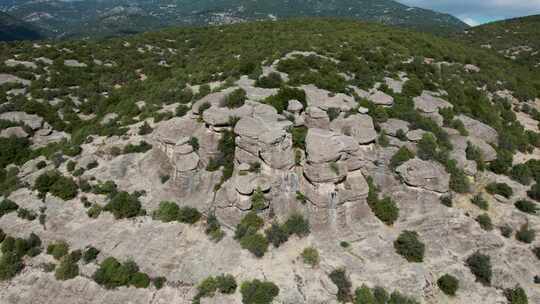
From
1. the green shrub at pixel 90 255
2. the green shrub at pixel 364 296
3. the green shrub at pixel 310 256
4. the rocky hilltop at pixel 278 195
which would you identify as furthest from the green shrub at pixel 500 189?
the green shrub at pixel 90 255

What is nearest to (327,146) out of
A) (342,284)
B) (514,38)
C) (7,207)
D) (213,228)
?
(342,284)

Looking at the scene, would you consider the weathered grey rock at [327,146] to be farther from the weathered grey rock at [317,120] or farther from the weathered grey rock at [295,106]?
the weathered grey rock at [295,106]

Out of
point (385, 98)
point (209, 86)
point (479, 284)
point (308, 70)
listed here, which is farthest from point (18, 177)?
point (479, 284)

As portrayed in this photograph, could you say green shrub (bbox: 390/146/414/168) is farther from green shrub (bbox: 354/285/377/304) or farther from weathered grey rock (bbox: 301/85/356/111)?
green shrub (bbox: 354/285/377/304)

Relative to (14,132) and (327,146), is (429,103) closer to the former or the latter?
(327,146)

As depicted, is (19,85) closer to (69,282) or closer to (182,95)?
(182,95)

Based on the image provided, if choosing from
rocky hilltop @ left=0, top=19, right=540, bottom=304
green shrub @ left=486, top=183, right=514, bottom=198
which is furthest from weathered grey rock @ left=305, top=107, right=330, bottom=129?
green shrub @ left=486, top=183, right=514, bottom=198
